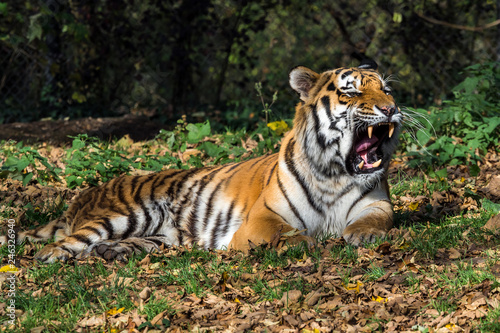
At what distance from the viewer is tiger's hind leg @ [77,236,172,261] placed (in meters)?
3.97

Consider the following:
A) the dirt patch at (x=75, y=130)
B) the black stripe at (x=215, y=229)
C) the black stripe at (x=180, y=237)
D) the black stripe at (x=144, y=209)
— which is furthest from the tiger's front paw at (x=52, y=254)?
the dirt patch at (x=75, y=130)

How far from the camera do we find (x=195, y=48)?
9.70 m

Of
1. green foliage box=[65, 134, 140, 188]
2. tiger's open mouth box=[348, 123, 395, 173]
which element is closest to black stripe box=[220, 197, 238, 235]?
tiger's open mouth box=[348, 123, 395, 173]

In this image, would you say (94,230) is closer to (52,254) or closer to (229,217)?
(52,254)

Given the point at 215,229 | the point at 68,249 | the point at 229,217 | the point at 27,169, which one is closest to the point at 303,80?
the point at 229,217

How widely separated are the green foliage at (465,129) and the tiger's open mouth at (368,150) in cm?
180

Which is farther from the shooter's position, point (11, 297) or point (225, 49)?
point (225, 49)

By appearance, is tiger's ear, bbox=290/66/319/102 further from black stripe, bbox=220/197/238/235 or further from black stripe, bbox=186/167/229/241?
black stripe, bbox=186/167/229/241

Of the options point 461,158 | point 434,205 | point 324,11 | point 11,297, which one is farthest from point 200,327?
point 324,11

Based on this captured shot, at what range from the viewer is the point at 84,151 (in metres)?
6.42

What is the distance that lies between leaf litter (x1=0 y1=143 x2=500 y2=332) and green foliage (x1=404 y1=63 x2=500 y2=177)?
1799mm

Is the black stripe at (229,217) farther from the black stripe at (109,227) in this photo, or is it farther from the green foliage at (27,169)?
the green foliage at (27,169)

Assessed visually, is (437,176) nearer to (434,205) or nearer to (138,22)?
(434,205)

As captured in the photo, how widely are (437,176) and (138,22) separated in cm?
583
